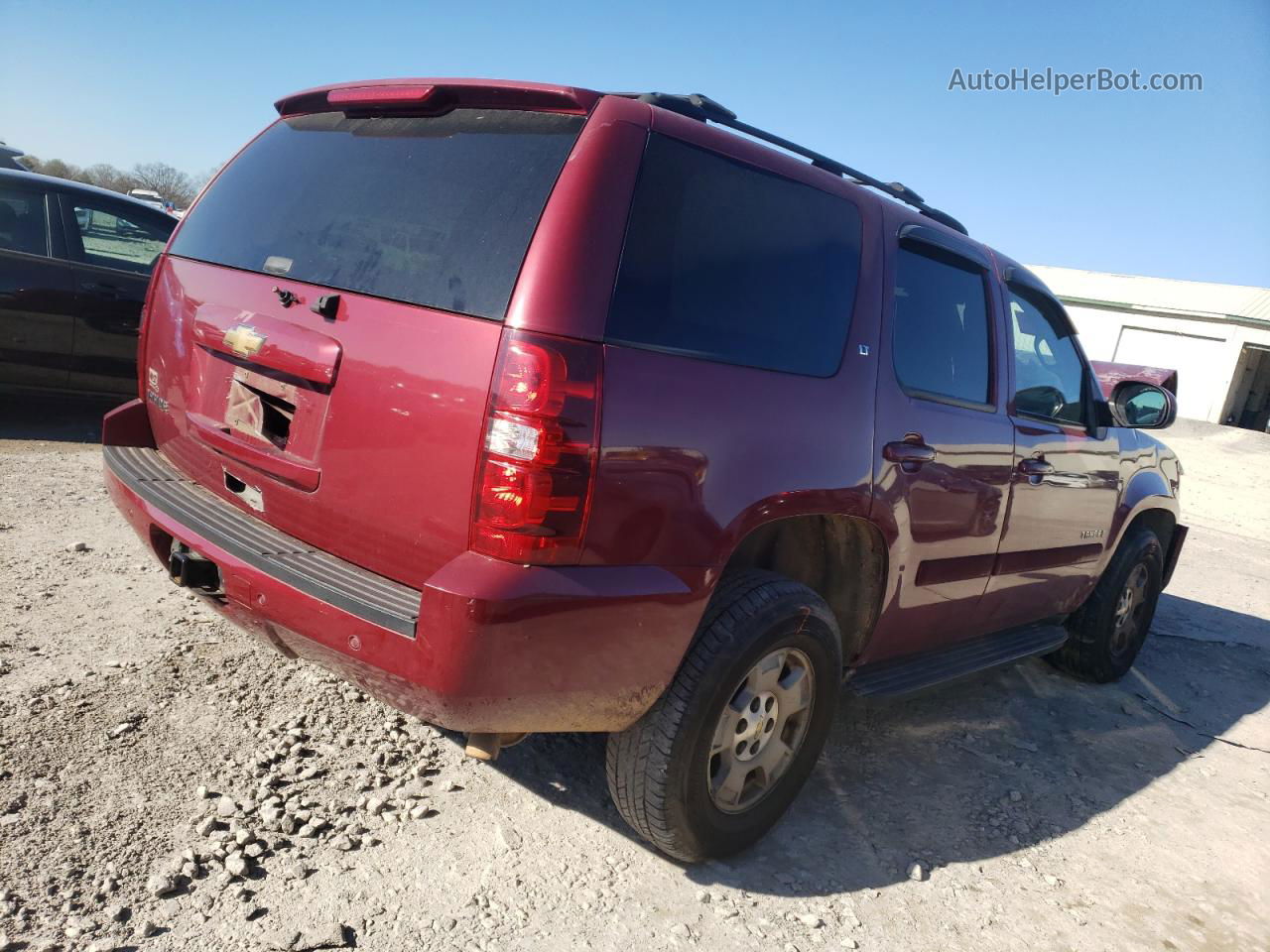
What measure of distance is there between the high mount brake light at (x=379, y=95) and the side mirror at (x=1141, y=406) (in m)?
3.47

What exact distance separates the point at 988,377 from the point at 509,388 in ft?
7.46

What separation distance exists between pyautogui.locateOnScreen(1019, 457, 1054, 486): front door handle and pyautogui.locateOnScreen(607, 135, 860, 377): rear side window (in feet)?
4.17

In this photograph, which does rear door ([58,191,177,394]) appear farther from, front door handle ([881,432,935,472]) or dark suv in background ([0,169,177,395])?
front door handle ([881,432,935,472])

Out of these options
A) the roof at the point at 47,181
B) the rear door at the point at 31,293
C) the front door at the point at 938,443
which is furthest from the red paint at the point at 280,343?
the roof at the point at 47,181

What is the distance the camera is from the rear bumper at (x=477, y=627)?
2.04 m

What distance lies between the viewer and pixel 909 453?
9.82ft

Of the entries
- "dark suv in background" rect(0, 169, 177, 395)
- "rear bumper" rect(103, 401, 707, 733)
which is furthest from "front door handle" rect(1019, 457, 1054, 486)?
"dark suv in background" rect(0, 169, 177, 395)

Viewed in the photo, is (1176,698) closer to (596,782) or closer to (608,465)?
(596,782)

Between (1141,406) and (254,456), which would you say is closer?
(254,456)

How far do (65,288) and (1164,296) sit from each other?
30.5 meters

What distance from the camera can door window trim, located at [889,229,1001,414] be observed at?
3.09 metres

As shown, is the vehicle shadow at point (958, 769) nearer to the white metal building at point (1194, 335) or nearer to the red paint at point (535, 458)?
the red paint at point (535, 458)

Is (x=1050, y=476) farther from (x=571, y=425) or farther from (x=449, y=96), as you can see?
(x=449, y=96)

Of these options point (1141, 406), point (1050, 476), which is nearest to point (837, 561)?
point (1050, 476)
